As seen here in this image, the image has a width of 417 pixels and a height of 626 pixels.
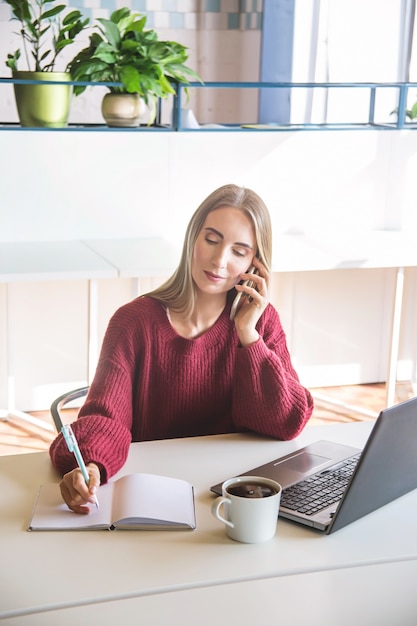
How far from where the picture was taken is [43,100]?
2.97 metres

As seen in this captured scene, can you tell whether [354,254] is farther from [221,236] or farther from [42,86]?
[221,236]

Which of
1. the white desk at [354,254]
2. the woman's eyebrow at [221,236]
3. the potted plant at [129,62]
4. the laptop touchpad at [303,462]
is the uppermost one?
the potted plant at [129,62]

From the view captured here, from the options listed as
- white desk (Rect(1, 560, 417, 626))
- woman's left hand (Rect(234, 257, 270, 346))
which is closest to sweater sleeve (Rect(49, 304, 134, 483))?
woman's left hand (Rect(234, 257, 270, 346))

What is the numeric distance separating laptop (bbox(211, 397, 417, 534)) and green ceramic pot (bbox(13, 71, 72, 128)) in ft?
6.36

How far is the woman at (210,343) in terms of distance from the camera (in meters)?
1.59

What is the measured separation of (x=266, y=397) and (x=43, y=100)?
179cm

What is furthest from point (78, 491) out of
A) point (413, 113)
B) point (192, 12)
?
point (192, 12)

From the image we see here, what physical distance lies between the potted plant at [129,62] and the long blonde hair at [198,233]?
1.34 metres

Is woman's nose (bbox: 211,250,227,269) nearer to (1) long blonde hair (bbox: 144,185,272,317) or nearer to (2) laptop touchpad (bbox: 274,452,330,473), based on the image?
(1) long blonde hair (bbox: 144,185,272,317)

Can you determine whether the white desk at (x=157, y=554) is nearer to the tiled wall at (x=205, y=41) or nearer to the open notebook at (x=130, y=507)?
the open notebook at (x=130, y=507)

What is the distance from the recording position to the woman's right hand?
119cm

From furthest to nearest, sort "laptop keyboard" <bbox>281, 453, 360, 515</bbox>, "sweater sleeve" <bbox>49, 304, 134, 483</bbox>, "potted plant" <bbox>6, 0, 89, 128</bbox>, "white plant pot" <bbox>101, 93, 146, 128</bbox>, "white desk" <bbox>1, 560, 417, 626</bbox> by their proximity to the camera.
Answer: "white plant pot" <bbox>101, 93, 146, 128</bbox>, "potted plant" <bbox>6, 0, 89, 128</bbox>, "sweater sleeve" <bbox>49, 304, 134, 483</bbox>, "laptop keyboard" <bbox>281, 453, 360, 515</bbox>, "white desk" <bbox>1, 560, 417, 626</bbox>

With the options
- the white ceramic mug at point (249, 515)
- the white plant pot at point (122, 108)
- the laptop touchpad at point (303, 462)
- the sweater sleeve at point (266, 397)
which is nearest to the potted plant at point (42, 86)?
the white plant pot at point (122, 108)

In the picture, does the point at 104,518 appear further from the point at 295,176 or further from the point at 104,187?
the point at 295,176
